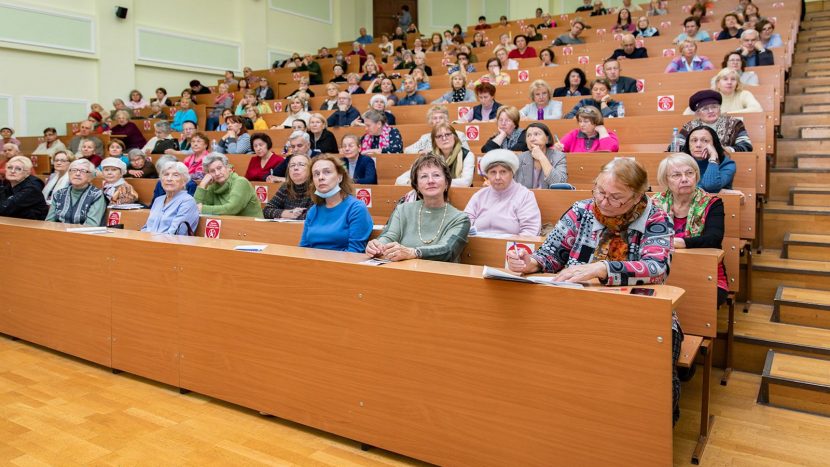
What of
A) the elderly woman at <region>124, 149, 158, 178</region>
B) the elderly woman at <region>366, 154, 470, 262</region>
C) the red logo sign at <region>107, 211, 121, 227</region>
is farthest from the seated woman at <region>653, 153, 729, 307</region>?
the elderly woman at <region>124, 149, 158, 178</region>

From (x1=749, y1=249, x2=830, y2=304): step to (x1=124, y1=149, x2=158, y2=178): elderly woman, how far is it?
4.11 metres

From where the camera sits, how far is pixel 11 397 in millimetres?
2266

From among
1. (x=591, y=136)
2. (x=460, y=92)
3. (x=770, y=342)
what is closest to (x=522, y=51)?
(x=460, y=92)

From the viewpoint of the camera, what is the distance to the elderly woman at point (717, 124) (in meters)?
3.13

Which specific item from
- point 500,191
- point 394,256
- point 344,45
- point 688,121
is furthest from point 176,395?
point 344,45

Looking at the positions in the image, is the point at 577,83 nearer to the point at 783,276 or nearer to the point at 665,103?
the point at 665,103

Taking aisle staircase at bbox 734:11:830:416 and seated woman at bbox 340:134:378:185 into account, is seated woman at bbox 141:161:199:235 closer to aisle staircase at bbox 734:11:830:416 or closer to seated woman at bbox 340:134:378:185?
seated woman at bbox 340:134:378:185

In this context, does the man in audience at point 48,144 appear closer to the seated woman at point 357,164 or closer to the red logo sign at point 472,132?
the seated woman at point 357,164

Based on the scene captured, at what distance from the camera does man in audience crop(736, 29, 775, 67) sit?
458cm

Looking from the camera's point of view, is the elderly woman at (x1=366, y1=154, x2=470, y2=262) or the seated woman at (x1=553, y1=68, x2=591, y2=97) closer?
the elderly woman at (x1=366, y1=154, x2=470, y2=262)

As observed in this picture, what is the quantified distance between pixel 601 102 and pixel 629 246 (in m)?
2.73

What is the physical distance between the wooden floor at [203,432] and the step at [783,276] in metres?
0.59

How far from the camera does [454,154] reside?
3.51 meters

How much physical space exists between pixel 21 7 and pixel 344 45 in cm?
461
